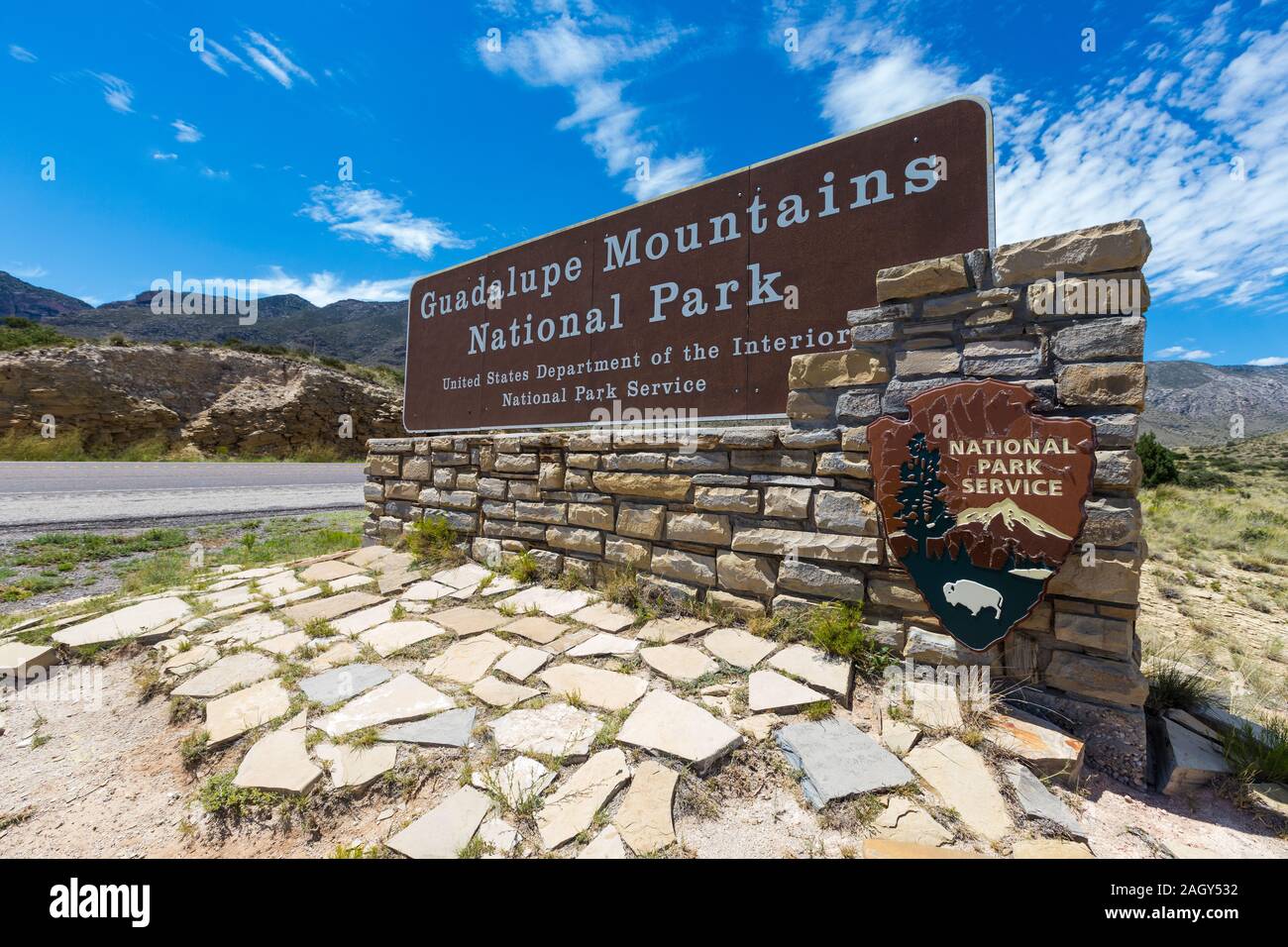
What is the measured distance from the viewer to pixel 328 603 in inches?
160

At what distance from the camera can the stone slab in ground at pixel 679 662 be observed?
283 centimetres

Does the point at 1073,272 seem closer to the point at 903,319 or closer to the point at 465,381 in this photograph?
the point at 903,319

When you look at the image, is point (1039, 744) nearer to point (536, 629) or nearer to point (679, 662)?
point (679, 662)

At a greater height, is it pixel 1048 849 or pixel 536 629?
pixel 536 629

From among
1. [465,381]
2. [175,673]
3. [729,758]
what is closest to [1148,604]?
[729,758]

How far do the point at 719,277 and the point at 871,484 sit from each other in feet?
6.20

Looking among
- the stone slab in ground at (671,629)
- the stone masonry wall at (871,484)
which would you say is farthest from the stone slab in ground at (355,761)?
the stone masonry wall at (871,484)

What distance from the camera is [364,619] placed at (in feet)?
12.4

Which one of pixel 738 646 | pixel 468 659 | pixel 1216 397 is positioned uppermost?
pixel 1216 397

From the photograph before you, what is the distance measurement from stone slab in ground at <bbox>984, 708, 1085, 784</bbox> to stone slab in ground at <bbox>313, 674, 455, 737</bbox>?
256cm

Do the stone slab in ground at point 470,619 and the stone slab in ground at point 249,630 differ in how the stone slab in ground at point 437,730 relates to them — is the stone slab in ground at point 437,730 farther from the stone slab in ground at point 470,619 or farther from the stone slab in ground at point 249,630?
the stone slab in ground at point 249,630

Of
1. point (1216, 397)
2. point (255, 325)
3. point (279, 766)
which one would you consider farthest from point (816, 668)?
point (1216, 397)

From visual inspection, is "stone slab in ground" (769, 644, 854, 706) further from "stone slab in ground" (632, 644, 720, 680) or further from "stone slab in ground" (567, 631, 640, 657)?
"stone slab in ground" (567, 631, 640, 657)

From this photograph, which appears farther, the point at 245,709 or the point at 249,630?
the point at 249,630
